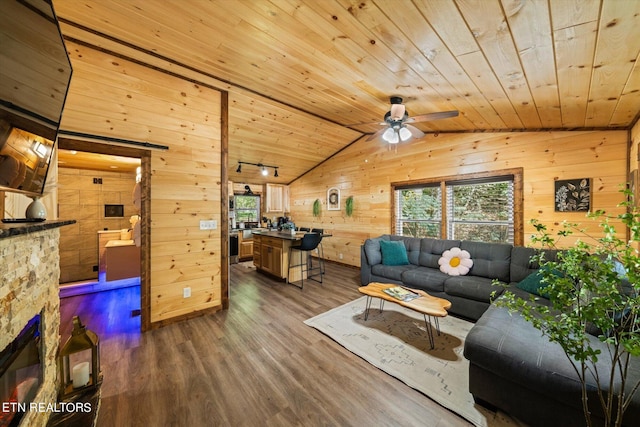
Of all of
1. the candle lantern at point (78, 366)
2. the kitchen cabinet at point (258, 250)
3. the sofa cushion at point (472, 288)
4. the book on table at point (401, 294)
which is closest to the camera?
the candle lantern at point (78, 366)

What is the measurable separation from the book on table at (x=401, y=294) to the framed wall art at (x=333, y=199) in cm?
350

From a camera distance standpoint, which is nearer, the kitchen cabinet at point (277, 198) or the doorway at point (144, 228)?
the doorway at point (144, 228)

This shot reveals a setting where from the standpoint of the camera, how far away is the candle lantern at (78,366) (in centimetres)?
155

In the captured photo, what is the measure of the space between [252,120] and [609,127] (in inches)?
192

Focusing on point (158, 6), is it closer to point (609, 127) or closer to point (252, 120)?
point (252, 120)

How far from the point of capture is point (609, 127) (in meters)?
2.84

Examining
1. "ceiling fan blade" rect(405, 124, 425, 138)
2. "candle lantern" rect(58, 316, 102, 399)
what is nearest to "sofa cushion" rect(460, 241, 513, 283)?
"ceiling fan blade" rect(405, 124, 425, 138)

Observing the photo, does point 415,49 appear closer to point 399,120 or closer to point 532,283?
point 399,120

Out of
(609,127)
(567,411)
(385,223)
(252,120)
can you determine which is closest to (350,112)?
(252,120)

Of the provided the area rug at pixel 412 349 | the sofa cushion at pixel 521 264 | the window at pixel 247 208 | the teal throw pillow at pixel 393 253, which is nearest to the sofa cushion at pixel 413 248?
the teal throw pillow at pixel 393 253

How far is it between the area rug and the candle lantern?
196cm

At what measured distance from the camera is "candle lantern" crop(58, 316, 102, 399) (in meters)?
1.55

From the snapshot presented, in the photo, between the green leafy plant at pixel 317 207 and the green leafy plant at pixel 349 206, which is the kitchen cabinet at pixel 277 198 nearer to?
the green leafy plant at pixel 317 207

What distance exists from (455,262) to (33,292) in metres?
4.30
